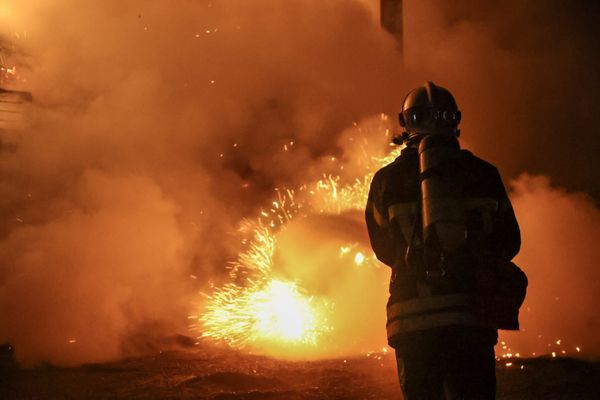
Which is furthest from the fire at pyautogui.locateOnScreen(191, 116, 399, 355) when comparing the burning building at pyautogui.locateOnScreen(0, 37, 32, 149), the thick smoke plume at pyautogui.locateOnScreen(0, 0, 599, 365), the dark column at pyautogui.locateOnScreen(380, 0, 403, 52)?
the burning building at pyautogui.locateOnScreen(0, 37, 32, 149)

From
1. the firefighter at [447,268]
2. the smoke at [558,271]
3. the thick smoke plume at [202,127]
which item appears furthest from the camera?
the thick smoke plume at [202,127]

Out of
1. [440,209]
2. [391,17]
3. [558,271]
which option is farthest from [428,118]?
[391,17]

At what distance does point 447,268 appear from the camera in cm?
224

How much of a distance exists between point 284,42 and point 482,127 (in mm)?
2998

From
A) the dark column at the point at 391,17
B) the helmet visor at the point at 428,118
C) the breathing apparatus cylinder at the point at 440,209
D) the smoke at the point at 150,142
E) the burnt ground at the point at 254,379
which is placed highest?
the dark column at the point at 391,17

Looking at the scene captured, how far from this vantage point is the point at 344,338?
557cm

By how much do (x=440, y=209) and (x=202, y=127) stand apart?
5.36 m

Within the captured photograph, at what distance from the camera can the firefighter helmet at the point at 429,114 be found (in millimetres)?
2529

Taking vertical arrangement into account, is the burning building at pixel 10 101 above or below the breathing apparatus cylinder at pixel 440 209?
above

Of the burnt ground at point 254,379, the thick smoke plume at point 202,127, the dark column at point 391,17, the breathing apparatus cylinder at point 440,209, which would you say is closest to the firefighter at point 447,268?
the breathing apparatus cylinder at point 440,209

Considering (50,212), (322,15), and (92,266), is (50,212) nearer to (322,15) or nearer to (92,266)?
(92,266)

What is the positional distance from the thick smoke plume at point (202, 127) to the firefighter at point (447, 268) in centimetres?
346

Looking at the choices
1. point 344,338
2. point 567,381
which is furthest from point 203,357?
point 567,381

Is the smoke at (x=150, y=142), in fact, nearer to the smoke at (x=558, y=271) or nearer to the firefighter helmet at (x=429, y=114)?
the smoke at (x=558, y=271)
